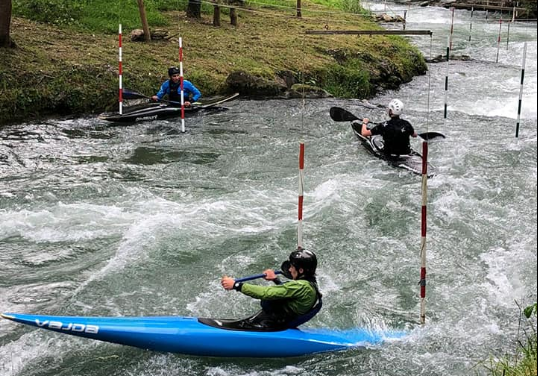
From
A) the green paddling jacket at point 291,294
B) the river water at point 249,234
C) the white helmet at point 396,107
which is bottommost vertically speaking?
the river water at point 249,234

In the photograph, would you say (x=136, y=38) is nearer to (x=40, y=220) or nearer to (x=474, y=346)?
(x=40, y=220)

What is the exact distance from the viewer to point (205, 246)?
6387mm

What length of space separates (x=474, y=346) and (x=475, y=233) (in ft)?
7.52

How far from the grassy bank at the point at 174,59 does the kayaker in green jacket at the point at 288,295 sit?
7.41 meters

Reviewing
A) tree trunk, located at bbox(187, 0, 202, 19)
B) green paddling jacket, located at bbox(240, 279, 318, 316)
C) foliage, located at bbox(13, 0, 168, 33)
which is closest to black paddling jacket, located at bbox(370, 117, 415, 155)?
green paddling jacket, located at bbox(240, 279, 318, 316)

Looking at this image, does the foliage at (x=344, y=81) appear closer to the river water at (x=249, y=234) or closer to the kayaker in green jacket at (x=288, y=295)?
the river water at (x=249, y=234)

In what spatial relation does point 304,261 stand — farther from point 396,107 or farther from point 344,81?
point 344,81

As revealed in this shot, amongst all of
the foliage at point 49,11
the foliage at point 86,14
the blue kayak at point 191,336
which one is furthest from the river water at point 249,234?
the foliage at point 49,11

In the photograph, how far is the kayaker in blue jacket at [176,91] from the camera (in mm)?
10845

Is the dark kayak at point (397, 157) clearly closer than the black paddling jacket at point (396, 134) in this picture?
Yes

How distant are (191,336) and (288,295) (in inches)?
30.9

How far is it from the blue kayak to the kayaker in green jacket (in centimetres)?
10

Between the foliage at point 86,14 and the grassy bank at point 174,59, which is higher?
the foliage at point 86,14

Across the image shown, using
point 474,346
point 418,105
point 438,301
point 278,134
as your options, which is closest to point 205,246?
point 438,301
